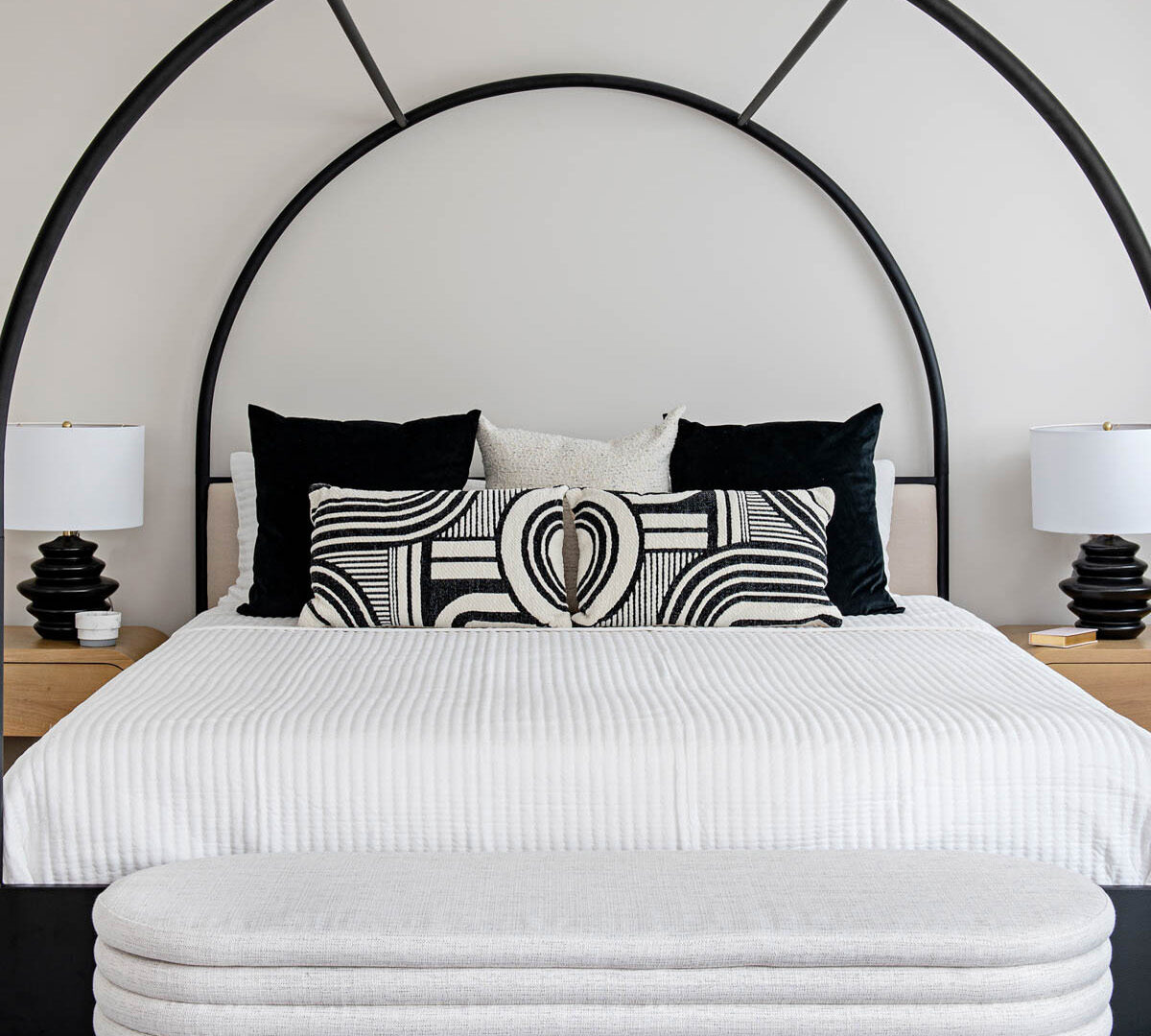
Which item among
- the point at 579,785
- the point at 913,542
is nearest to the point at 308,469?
the point at 579,785

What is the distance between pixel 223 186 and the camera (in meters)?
3.43

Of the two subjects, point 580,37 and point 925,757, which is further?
point 580,37

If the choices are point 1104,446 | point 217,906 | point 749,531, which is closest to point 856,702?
point 749,531

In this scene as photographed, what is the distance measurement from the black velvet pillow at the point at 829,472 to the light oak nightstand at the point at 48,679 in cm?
151

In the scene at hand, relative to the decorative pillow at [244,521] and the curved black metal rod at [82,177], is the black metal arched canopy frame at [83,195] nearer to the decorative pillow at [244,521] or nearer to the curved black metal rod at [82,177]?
the curved black metal rod at [82,177]

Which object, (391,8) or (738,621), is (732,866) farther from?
(391,8)

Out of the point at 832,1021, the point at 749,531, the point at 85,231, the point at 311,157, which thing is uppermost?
the point at 311,157

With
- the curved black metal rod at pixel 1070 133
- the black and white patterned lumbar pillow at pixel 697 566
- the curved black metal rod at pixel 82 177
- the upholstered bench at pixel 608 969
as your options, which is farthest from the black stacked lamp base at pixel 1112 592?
the curved black metal rod at pixel 82 177

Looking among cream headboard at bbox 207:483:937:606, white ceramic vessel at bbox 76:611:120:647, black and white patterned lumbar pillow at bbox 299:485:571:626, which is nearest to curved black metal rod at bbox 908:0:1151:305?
black and white patterned lumbar pillow at bbox 299:485:571:626

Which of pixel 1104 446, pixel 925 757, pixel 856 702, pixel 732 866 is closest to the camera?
pixel 732 866

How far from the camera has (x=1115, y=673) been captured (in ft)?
9.84

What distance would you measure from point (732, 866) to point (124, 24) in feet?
9.59

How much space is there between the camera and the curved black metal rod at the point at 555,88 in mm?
3312

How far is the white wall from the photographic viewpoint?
3391mm
